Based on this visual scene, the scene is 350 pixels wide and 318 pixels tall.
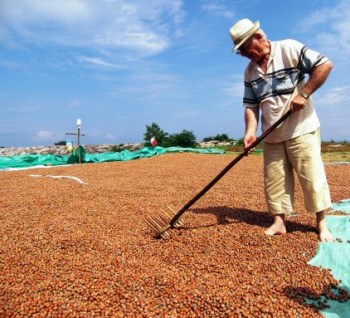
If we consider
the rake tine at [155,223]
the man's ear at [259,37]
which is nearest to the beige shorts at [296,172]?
the man's ear at [259,37]

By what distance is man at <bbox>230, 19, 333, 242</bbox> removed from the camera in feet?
7.91

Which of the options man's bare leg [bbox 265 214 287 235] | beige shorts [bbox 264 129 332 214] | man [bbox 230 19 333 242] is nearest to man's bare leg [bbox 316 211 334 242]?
man [bbox 230 19 333 242]

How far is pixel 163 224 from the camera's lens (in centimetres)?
274

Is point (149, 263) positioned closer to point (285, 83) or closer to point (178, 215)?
point (178, 215)

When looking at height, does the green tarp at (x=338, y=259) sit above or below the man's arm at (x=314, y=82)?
below

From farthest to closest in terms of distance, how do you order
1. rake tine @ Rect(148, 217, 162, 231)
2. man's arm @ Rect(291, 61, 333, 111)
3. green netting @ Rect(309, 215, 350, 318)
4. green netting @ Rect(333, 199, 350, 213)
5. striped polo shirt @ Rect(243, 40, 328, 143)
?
1. green netting @ Rect(333, 199, 350, 213)
2. rake tine @ Rect(148, 217, 162, 231)
3. striped polo shirt @ Rect(243, 40, 328, 143)
4. man's arm @ Rect(291, 61, 333, 111)
5. green netting @ Rect(309, 215, 350, 318)

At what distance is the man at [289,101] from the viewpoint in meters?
2.41

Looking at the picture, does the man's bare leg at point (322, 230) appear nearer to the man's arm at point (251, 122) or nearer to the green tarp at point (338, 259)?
the green tarp at point (338, 259)

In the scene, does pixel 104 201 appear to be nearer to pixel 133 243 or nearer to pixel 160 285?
pixel 133 243

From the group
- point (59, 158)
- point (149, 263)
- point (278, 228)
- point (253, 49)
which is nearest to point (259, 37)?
point (253, 49)

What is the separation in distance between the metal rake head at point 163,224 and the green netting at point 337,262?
1.08m

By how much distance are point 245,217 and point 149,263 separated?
132 cm

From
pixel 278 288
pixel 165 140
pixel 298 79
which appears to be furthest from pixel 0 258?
pixel 165 140

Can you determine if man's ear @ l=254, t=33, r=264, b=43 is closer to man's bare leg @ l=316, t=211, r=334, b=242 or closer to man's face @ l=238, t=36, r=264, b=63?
man's face @ l=238, t=36, r=264, b=63
